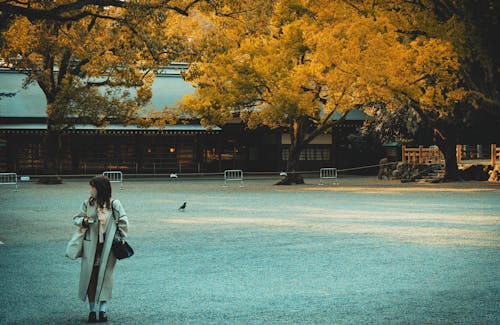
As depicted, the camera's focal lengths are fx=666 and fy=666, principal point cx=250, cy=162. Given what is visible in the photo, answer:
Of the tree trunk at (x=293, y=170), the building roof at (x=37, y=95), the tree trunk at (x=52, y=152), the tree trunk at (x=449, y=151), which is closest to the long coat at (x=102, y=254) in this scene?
the tree trunk at (x=293, y=170)

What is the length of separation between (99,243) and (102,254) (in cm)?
12

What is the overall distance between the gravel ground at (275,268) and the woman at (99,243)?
0.27 meters

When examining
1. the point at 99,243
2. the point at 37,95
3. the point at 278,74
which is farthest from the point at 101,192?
the point at 37,95

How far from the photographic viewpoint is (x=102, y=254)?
20.3ft

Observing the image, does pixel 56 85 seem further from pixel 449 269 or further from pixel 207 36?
pixel 449 269

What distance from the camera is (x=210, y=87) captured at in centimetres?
2930

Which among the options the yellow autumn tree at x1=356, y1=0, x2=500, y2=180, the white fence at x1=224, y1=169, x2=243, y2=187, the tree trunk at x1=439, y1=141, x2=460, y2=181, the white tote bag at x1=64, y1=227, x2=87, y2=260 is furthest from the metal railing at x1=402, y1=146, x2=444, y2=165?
the white tote bag at x1=64, y1=227, x2=87, y2=260

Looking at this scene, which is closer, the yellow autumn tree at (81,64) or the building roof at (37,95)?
the yellow autumn tree at (81,64)

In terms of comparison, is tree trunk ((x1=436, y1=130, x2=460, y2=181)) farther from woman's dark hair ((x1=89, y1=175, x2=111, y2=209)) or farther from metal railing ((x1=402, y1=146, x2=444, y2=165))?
woman's dark hair ((x1=89, y1=175, x2=111, y2=209))

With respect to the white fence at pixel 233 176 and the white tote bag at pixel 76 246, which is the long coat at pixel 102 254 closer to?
the white tote bag at pixel 76 246

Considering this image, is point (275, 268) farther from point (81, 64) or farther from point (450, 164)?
point (81, 64)

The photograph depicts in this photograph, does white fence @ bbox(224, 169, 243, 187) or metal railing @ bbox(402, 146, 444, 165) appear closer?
white fence @ bbox(224, 169, 243, 187)

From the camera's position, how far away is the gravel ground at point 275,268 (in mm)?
6441

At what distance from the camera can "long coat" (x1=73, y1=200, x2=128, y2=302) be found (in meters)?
6.10
